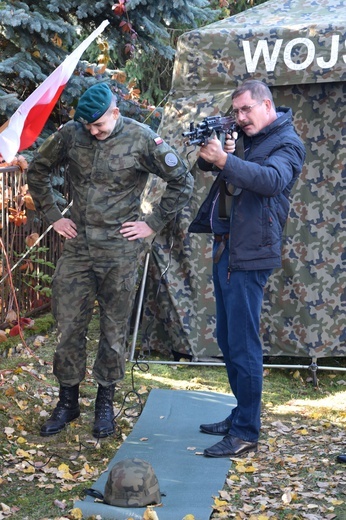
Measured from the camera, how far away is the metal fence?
7.44 m

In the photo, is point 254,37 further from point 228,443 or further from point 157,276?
point 228,443

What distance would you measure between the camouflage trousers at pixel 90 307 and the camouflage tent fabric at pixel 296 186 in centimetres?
167

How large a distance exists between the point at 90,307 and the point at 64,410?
686 millimetres

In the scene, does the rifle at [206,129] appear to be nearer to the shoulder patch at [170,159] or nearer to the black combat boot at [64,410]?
the shoulder patch at [170,159]

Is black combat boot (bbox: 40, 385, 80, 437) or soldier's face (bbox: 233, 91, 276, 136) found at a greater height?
soldier's face (bbox: 233, 91, 276, 136)

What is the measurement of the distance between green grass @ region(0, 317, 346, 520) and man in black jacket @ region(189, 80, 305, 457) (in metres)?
0.41

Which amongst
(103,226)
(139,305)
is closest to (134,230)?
(103,226)

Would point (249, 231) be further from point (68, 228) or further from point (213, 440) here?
point (213, 440)

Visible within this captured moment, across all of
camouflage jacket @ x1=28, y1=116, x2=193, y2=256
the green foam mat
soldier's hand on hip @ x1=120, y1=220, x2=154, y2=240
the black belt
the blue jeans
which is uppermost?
camouflage jacket @ x1=28, y1=116, x2=193, y2=256

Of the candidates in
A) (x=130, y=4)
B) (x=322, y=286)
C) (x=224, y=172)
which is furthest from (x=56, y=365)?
(x=130, y=4)

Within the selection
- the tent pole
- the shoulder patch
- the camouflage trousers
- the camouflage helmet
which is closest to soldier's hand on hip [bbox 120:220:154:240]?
the camouflage trousers

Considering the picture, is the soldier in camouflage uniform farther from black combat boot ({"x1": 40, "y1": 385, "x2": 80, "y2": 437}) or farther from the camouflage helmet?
the camouflage helmet

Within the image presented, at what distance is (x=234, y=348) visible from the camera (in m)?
5.04

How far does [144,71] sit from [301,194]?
593 cm
